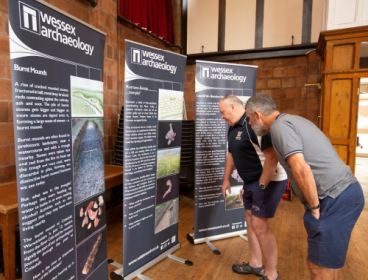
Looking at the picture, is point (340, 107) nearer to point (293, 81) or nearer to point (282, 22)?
point (293, 81)

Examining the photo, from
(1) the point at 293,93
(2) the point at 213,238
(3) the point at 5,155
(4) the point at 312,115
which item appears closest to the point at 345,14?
(1) the point at 293,93

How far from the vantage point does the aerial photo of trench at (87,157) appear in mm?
1491

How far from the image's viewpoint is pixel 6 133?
2326 mm

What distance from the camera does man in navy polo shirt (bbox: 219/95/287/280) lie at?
1826mm

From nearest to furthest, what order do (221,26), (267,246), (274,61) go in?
(267,246) → (274,61) → (221,26)

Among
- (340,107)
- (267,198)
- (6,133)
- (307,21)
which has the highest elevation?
(307,21)

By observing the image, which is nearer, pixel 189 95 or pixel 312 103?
pixel 312 103

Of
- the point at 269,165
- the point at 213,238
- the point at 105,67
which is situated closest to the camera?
the point at 269,165

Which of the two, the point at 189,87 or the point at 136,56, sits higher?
the point at 189,87

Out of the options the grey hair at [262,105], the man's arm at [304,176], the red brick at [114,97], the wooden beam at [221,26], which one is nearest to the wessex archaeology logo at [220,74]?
the grey hair at [262,105]

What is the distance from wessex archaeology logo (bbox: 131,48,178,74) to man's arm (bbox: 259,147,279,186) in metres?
1.11

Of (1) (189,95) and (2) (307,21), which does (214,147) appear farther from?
(2) (307,21)

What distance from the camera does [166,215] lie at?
2344 millimetres

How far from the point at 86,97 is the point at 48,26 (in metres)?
0.43
